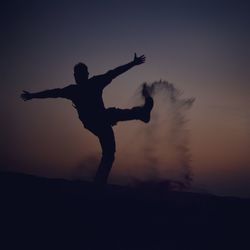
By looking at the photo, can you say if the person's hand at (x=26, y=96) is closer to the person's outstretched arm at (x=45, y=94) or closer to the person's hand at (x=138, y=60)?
the person's outstretched arm at (x=45, y=94)

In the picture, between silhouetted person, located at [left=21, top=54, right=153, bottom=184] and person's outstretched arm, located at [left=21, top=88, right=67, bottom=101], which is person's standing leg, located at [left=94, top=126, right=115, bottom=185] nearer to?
silhouetted person, located at [left=21, top=54, right=153, bottom=184]

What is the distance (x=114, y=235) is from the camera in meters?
7.05

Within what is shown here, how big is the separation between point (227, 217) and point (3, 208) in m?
4.57

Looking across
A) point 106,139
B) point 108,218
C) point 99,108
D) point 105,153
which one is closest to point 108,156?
point 105,153

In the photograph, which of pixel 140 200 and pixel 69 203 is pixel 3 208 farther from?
pixel 140 200

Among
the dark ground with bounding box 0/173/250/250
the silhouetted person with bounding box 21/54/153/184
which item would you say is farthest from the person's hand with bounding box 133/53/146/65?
the dark ground with bounding box 0/173/250/250

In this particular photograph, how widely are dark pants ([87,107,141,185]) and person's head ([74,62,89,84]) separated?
96 centimetres

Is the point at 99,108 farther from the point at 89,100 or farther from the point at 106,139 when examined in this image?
the point at 106,139

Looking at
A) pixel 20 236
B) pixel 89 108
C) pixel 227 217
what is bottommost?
pixel 20 236

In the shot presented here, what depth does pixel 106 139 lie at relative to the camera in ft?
30.3

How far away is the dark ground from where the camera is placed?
6699 mm

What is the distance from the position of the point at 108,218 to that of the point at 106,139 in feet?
7.49

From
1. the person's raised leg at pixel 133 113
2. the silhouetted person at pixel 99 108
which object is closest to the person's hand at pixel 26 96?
the silhouetted person at pixel 99 108

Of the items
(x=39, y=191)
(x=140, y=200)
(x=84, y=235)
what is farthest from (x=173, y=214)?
(x=39, y=191)
